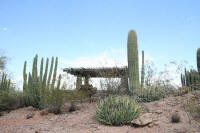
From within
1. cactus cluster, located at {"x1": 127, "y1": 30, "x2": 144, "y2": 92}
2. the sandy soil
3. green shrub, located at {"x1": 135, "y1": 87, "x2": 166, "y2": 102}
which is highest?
cactus cluster, located at {"x1": 127, "y1": 30, "x2": 144, "y2": 92}

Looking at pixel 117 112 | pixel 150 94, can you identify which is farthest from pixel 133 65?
pixel 117 112

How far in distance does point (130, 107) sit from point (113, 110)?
0.63 m

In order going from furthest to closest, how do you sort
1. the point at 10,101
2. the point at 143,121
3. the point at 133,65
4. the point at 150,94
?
1. the point at 10,101
2. the point at 133,65
3. the point at 150,94
4. the point at 143,121

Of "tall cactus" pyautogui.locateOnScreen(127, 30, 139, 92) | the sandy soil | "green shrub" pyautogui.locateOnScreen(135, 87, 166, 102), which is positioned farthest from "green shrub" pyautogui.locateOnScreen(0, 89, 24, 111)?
"green shrub" pyautogui.locateOnScreen(135, 87, 166, 102)

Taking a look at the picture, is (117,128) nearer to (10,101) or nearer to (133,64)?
(133,64)

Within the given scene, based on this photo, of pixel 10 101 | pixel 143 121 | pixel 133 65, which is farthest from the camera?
pixel 10 101

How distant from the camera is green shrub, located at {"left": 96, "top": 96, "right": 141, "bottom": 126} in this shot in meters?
7.26

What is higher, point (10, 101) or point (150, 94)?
point (150, 94)

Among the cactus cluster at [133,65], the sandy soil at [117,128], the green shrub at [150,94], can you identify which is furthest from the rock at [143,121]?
the cactus cluster at [133,65]

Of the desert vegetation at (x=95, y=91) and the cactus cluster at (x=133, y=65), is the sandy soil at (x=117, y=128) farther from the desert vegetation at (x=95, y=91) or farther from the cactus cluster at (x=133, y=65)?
the cactus cluster at (x=133, y=65)

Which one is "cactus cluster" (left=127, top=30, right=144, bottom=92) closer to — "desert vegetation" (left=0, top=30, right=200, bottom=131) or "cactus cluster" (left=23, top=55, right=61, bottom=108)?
"desert vegetation" (left=0, top=30, right=200, bottom=131)

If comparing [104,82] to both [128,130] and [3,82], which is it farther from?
[3,82]

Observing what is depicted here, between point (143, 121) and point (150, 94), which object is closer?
point (143, 121)

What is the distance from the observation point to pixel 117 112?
7.21m
